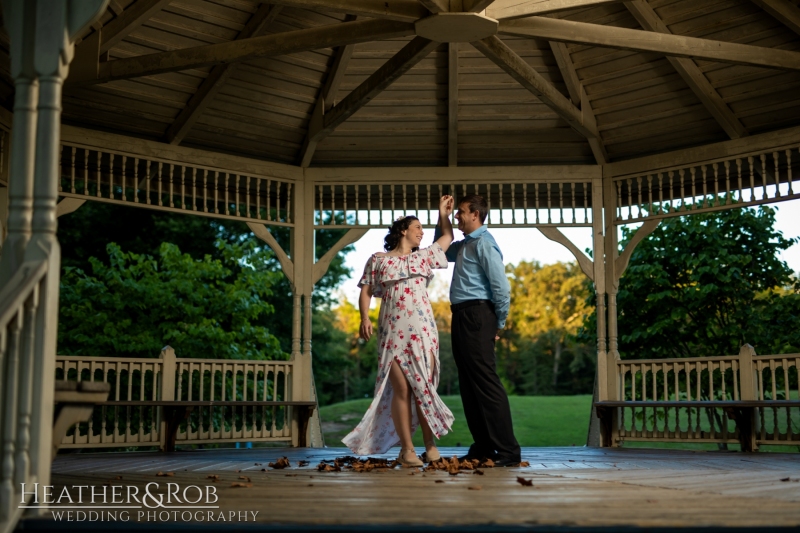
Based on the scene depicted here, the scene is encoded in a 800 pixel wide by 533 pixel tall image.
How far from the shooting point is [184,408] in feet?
26.2

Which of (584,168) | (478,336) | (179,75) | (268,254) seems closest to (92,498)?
(478,336)

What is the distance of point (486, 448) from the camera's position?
5098 millimetres

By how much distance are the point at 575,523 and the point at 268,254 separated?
14901mm

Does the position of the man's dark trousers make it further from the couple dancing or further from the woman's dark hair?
the woman's dark hair

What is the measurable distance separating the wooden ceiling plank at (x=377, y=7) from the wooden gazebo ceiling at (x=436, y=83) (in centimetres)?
31

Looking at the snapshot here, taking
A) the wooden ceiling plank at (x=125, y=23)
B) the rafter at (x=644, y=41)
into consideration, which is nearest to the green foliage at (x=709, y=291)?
the rafter at (x=644, y=41)

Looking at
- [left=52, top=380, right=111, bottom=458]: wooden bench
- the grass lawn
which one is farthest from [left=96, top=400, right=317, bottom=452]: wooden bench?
the grass lawn

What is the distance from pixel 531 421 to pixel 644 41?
15855 mm

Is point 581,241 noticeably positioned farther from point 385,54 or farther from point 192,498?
point 192,498

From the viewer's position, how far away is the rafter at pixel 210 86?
7660 millimetres

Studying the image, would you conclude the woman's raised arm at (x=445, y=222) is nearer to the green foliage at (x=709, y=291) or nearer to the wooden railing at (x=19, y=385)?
the wooden railing at (x=19, y=385)

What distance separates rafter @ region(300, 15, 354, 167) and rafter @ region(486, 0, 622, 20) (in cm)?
248

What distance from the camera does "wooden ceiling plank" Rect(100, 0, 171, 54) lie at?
23.1ft

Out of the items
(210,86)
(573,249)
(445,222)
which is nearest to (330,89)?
(210,86)
